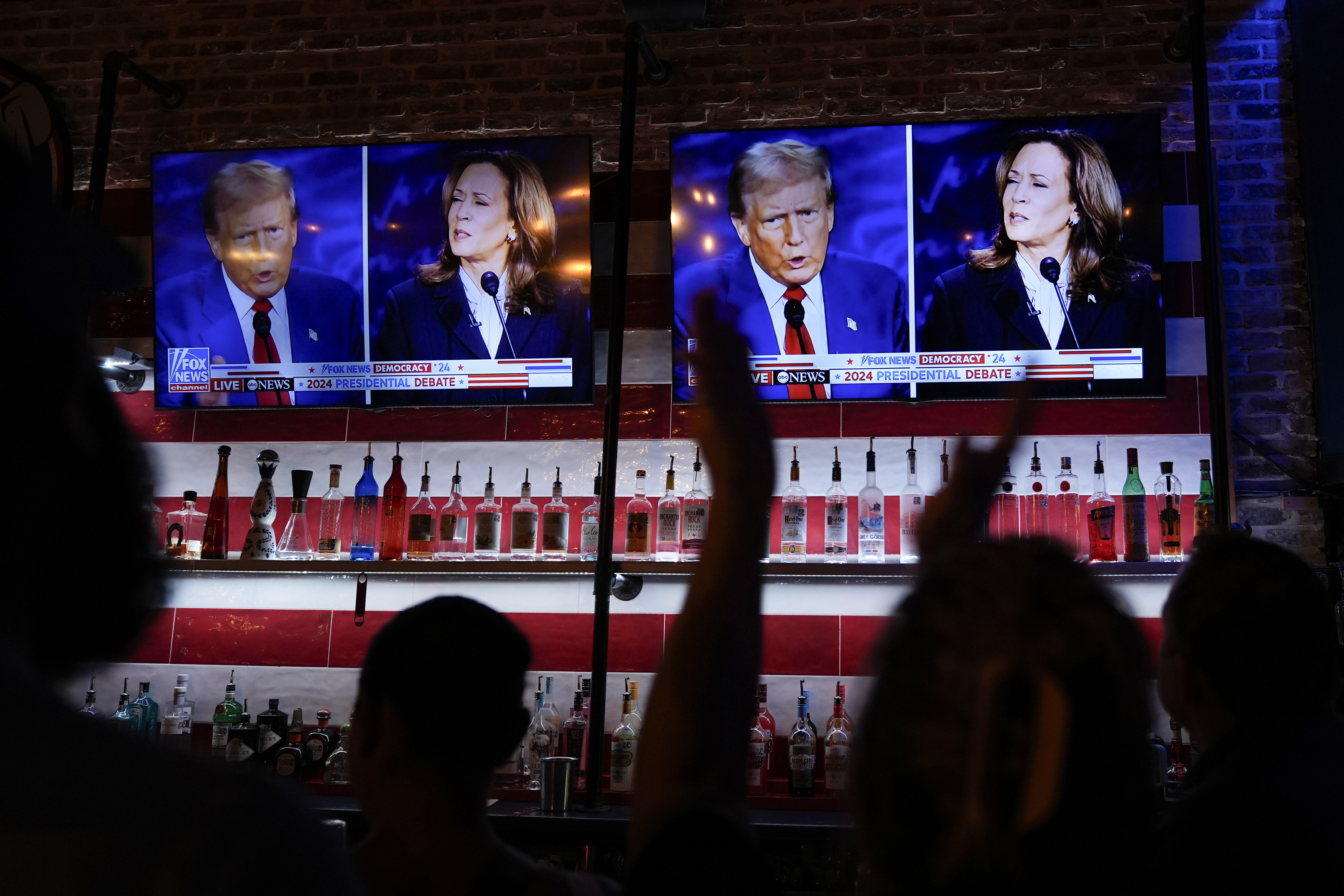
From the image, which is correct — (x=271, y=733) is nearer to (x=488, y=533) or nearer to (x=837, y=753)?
(x=488, y=533)

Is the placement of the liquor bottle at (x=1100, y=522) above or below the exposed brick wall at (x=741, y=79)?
below

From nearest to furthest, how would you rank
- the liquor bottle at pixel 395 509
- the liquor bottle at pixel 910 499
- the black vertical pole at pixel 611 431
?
the black vertical pole at pixel 611 431 < the liquor bottle at pixel 910 499 < the liquor bottle at pixel 395 509

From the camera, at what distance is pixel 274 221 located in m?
3.78

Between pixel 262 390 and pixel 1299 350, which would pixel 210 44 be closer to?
pixel 262 390

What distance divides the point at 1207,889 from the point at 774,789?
2.31 meters

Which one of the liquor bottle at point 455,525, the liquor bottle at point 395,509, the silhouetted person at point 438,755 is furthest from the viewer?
the liquor bottle at point 395,509

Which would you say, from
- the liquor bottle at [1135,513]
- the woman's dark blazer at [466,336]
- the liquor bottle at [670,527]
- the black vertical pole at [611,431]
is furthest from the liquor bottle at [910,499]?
the woman's dark blazer at [466,336]

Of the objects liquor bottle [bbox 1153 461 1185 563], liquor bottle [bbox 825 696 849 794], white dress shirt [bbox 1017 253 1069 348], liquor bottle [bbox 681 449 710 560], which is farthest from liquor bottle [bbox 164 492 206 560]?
liquor bottle [bbox 1153 461 1185 563]

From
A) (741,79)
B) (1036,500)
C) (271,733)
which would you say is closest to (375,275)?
(741,79)

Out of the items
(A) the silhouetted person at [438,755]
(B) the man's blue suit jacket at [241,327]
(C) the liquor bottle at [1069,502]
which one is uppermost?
(B) the man's blue suit jacket at [241,327]

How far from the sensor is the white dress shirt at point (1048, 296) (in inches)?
131

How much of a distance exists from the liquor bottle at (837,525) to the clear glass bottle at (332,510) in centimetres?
169

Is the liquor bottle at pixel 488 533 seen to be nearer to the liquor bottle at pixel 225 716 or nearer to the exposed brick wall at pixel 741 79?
the liquor bottle at pixel 225 716

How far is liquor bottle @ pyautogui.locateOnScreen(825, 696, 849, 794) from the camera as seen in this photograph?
331 centimetres
